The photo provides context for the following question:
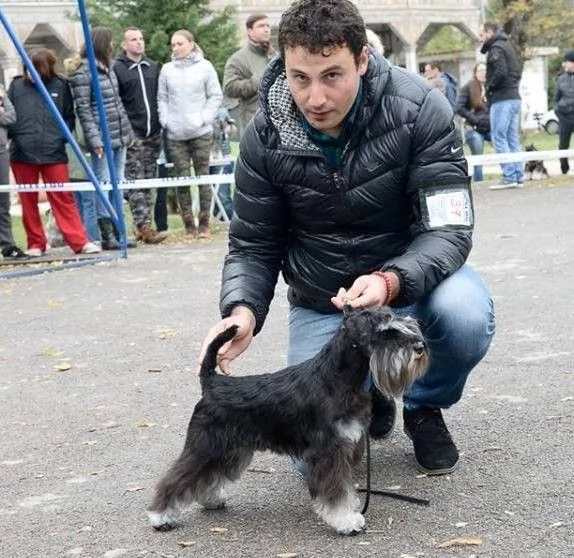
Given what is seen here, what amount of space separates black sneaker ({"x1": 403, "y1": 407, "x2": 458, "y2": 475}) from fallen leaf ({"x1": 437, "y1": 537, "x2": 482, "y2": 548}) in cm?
66

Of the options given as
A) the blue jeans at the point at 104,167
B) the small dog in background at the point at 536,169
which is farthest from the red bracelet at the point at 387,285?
the small dog in background at the point at 536,169

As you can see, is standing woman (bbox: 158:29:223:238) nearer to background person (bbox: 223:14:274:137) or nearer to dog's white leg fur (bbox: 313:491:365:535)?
background person (bbox: 223:14:274:137)

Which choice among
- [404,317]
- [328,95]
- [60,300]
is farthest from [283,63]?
[60,300]

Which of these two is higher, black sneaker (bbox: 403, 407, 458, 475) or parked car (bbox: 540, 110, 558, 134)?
black sneaker (bbox: 403, 407, 458, 475)

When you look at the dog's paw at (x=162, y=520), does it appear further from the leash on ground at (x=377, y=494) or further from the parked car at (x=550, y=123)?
the parked car at (x=550, y=123)

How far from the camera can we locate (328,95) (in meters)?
3.51

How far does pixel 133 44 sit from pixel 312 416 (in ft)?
30.2

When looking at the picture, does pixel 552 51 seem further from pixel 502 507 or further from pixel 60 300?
pixel 502 507

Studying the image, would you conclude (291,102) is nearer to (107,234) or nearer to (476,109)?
(107,234)

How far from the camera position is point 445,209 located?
381 cm

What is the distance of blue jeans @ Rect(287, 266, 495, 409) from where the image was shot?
12.6 ft

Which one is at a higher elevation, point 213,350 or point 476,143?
point 213,350

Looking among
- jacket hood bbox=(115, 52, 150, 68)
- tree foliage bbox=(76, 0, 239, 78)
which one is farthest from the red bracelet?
tree foliage bbox=(76, 0, 239, 78)

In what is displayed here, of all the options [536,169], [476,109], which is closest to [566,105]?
[536,169]
